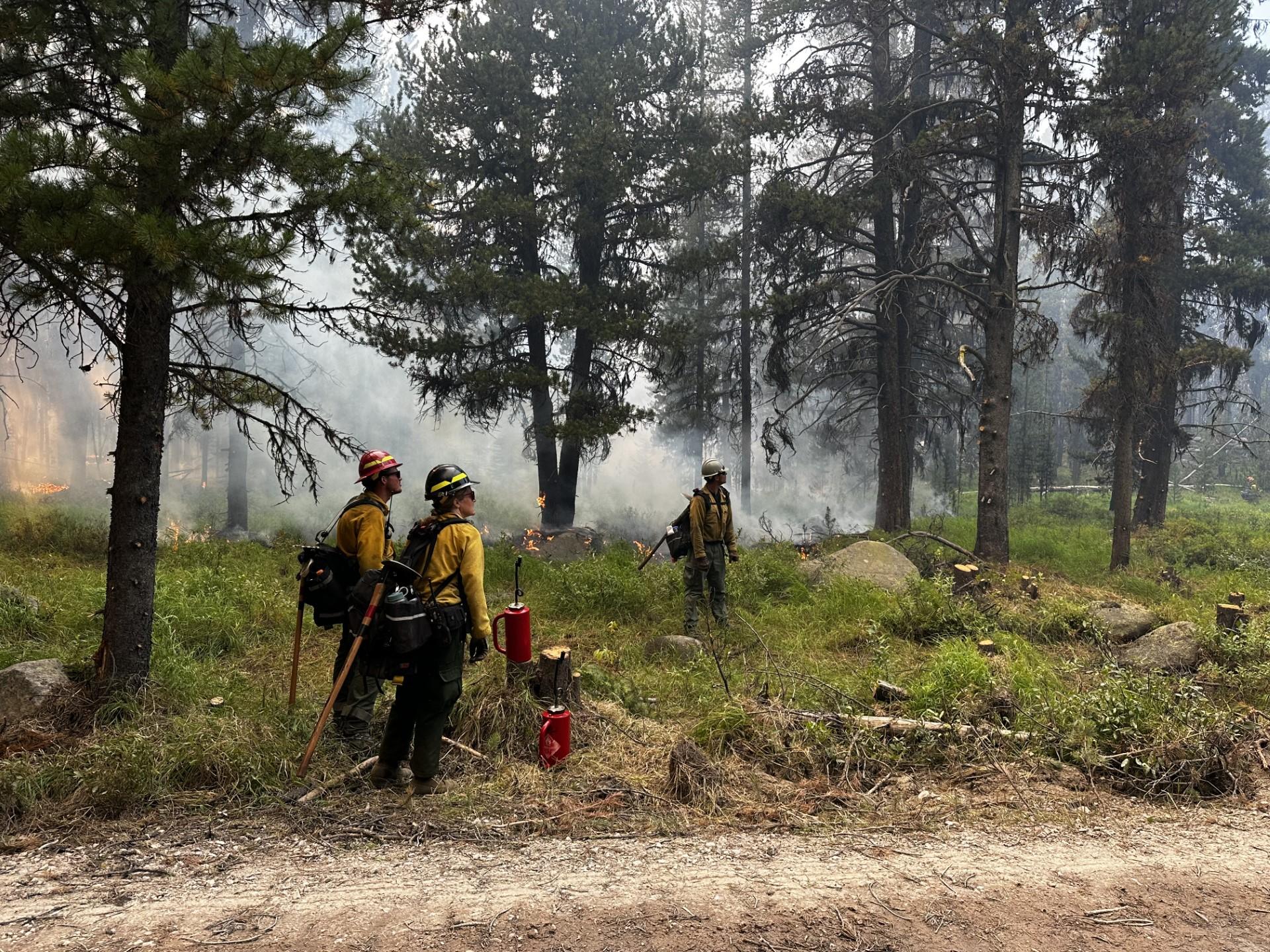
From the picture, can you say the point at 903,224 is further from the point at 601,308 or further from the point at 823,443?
the point at 601,308

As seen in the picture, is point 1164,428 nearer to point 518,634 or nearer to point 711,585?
point 711,585

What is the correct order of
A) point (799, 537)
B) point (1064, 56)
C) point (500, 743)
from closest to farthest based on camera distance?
point (500, 743) → point (1064, 56) → point (799, 537)

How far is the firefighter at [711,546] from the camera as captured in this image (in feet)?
28.0

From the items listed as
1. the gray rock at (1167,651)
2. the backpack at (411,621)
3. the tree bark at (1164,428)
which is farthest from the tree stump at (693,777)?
the tree bark at (1164,428)

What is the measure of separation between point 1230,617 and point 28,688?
1143 centimetres

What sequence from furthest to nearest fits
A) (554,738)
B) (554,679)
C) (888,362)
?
1. (888,362)
2. (554,679)
3. (554,738)

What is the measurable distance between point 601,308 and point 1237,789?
11656mm

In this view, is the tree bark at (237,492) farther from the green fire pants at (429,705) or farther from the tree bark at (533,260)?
the green fire pants at (429,705)

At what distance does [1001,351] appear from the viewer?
12.8 metres

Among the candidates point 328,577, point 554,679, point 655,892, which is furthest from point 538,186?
point 655,892

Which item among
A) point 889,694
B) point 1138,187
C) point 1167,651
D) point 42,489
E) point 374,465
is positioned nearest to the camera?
point 374,465

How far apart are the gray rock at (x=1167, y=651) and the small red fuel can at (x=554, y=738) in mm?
5914

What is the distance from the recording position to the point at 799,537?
17.9m

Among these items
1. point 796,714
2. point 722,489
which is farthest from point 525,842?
point 722,489
